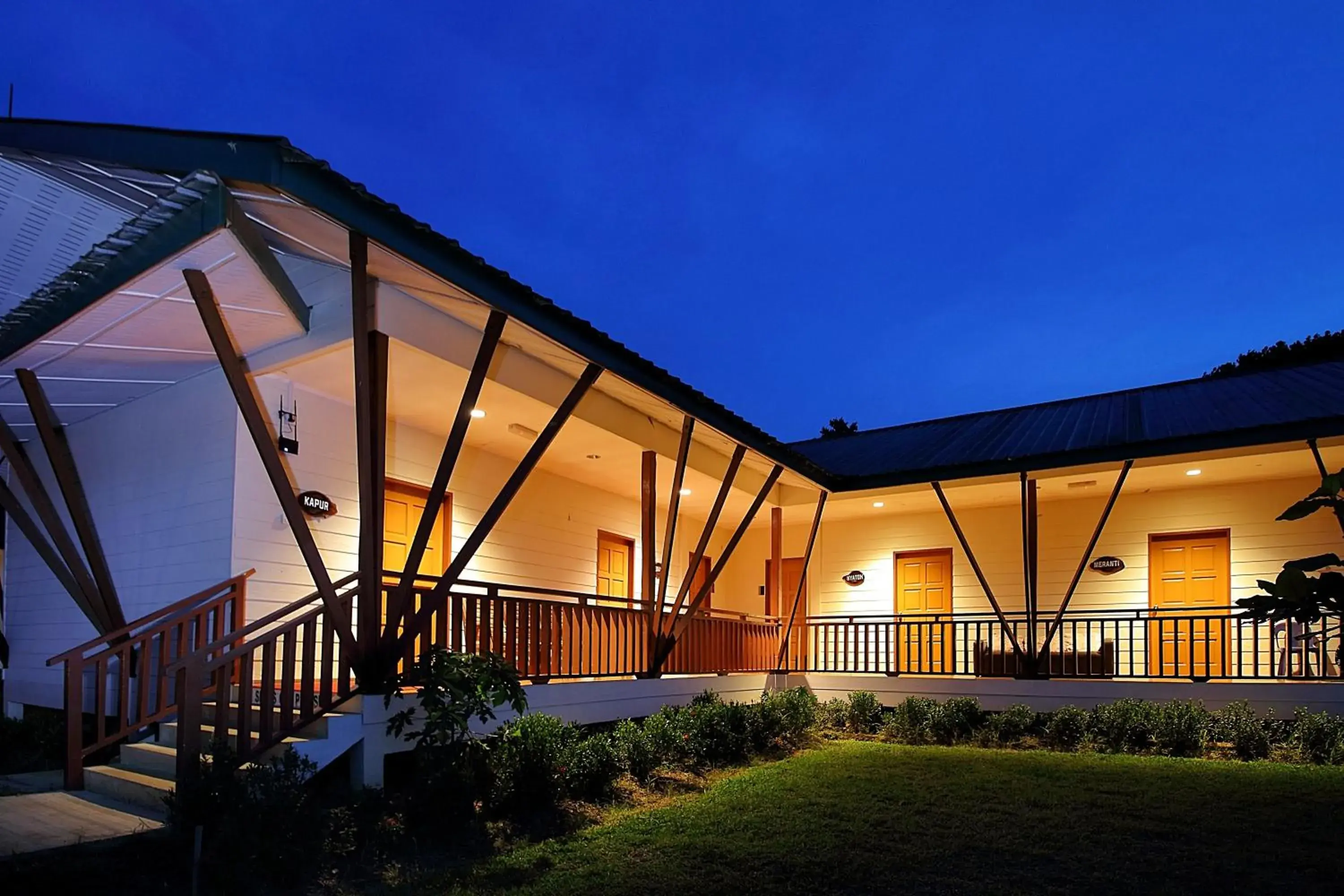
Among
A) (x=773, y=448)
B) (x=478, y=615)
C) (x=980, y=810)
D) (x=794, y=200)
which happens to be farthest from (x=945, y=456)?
(x=794, y=200)

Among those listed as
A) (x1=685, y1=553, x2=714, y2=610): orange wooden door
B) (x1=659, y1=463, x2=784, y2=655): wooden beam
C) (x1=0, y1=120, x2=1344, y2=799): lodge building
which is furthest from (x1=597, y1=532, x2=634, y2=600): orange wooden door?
(x1=659, y1=463, x2=784, y2=655): wooden beam

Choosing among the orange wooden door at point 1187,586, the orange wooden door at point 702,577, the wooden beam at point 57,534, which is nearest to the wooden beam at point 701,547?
the orange wooden door at point 702,577

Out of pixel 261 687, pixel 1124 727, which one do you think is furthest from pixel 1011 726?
pixel 261 687

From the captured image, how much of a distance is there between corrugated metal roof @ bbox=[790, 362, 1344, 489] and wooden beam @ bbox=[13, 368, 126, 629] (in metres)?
9.13

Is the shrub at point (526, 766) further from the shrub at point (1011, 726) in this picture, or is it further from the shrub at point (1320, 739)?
the shrub at point (1320, 739)

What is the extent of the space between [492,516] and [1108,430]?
9.18m

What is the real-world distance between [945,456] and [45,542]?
35.4 ft

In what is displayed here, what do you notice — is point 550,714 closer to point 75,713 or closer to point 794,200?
point 75,713

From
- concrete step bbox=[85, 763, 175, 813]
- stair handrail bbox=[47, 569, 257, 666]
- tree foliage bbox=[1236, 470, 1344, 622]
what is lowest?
concrete step bbox=[85, 763, 175, 813]

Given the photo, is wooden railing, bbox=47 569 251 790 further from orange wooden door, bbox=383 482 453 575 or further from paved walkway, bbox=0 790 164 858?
orange wooden door, bbox=383 482 453 575

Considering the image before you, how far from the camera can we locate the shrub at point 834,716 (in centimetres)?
1241

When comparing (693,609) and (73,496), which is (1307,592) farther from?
(73,496)

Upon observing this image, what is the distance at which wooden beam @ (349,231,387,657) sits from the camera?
6.43 meters

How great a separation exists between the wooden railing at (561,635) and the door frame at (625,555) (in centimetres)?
152
